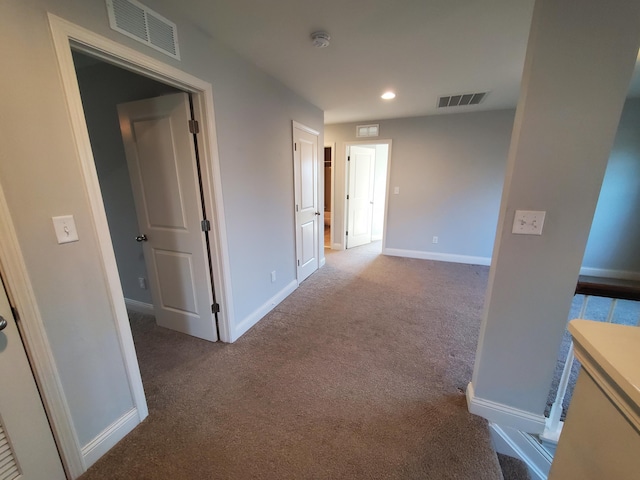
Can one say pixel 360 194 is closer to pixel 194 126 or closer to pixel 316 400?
pixel 194 126

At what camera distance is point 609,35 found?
3.34 ft

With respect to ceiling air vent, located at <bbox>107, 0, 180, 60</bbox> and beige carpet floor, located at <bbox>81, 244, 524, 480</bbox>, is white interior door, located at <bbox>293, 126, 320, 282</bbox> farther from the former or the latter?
ceiling air vent, located at <bbox>107, 0, 180, 60</bbox>

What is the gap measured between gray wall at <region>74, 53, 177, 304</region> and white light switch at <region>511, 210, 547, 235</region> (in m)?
2.44

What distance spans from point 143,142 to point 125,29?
33.6 inches

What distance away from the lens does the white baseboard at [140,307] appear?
2631 millimetres

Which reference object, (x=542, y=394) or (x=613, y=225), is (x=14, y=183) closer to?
(x=542, y=394)

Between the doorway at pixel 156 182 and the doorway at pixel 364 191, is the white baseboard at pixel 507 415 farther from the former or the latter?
the doorway at pixel 364 191

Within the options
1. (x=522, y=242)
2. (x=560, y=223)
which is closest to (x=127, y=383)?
(x=522, y=242)

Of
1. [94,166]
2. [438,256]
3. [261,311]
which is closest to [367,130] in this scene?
[438,256]

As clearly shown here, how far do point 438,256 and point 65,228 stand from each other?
15.0ft

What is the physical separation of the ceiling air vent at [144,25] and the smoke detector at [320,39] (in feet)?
2.80

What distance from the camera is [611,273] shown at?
3.64m

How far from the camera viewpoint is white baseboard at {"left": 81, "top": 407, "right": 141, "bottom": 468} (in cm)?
128

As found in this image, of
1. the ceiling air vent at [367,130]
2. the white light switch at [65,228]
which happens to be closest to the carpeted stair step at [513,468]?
the white light switch at [65,228]
